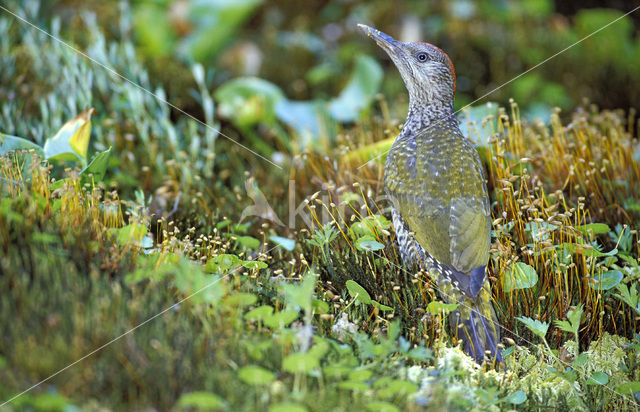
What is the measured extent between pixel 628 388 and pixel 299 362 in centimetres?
128

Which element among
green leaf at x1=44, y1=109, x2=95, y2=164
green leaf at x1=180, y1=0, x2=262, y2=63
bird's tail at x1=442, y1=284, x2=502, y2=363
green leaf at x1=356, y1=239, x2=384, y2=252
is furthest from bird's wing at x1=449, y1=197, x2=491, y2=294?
green leaf at x1=180, y1=0, x2=262, y2=63

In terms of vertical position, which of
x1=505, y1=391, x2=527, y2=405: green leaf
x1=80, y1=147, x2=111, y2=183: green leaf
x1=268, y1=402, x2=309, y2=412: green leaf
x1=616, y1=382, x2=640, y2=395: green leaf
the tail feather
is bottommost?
x1=616, y1=382, x2=640, y2=395: green leaf

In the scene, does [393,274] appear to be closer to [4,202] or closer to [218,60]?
[4,202]

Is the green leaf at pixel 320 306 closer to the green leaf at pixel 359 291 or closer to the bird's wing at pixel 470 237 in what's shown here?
the green leaf at pixel 359 291

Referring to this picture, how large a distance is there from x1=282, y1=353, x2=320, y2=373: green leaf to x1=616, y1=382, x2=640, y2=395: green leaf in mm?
1216

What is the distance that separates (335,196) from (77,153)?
128 centimetres

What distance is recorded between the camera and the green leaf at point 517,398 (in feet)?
6.34

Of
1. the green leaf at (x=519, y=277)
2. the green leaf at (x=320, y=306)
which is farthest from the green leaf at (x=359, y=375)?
the green leaf at (x=519, y=277)

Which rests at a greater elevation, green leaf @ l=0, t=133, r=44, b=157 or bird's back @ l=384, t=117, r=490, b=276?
green leaf @ l=0, t=133, r=44, b=157

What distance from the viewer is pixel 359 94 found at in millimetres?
4441

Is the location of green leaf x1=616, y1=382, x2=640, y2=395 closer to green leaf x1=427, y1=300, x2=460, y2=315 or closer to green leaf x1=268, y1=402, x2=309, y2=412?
green leaf x1=427, y1=300, x2=460, y2=315

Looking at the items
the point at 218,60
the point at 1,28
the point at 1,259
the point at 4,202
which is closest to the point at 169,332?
the point at 1,259

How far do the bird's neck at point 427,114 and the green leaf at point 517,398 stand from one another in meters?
1.30

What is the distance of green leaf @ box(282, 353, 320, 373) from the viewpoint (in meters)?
1.61
